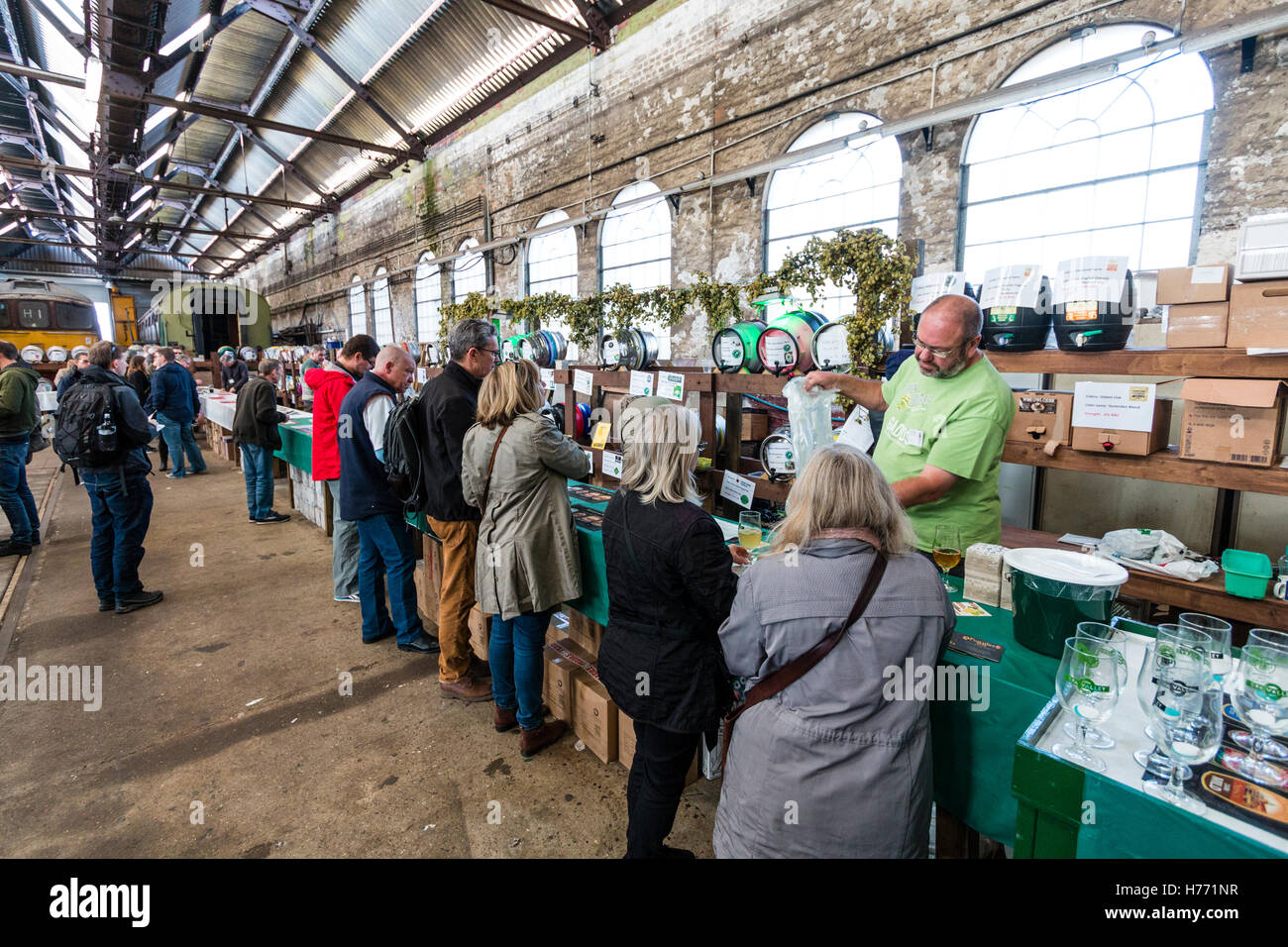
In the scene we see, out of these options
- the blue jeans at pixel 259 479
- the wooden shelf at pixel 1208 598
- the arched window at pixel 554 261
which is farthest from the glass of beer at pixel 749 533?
the arched window at pixel 554 261

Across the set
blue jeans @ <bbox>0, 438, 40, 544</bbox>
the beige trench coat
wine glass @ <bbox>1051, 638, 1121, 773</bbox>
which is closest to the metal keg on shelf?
the beige trench coat

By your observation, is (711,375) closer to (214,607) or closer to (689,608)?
(689,608)

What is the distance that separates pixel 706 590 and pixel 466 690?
2.14 m

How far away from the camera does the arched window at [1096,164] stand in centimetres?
469

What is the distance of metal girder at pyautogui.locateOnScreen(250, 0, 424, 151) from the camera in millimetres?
10202

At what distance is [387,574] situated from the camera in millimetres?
3836

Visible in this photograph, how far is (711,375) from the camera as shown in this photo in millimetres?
3625

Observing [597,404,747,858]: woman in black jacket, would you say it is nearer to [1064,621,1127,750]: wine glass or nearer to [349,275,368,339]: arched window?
[1064,621,1127,750]: wine glass

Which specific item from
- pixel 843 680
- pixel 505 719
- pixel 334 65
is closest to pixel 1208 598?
pixel 843 680

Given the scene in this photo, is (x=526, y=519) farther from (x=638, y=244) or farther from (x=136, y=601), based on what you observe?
(x=638, y=244)

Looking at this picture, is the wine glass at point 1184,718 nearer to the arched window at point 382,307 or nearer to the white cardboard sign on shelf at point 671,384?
the white cardboard sign on shelf at point 671,384

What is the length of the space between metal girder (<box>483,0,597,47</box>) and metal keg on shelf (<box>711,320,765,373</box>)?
6935 mm

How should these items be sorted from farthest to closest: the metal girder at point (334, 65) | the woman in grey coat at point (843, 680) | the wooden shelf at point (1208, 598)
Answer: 1. the metal girder at point (334, 65)
2. the wooden shelf at point (1208, 598)
3. the woman in grey coat at point (843, 680)

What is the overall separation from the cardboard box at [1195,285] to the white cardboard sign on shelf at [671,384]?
7.12 ft
